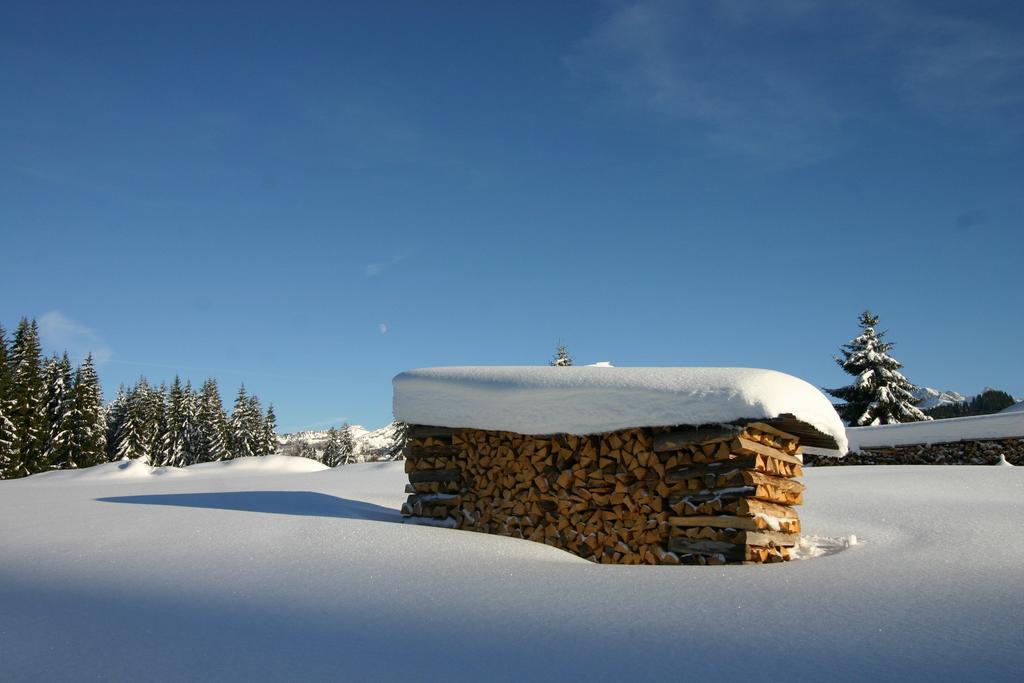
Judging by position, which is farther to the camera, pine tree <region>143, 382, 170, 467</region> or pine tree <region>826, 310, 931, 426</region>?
pine tree <region>143, 382, 170, 467</region>

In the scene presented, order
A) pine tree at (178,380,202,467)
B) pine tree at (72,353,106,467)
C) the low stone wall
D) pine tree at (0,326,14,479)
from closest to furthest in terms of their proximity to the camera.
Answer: the low stone wall < pine tree at (0,326,14,479) < pine tree at (72,353,106,467) < pine tree at (178,380,202,467)

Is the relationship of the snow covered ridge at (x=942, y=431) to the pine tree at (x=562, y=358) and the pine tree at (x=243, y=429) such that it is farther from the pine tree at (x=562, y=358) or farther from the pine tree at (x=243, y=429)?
the pine tree at (x=243, y=429)

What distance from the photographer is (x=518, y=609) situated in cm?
436

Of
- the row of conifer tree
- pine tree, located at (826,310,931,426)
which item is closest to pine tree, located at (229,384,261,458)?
the row of conifer tree

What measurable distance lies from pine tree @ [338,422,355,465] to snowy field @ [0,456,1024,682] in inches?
1849

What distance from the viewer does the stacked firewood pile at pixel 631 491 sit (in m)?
6.43

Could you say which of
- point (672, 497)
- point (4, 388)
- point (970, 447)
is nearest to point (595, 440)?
point (672, 497)

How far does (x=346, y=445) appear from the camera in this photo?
54312mm

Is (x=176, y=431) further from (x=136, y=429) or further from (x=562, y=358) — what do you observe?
(x=562, y=358)

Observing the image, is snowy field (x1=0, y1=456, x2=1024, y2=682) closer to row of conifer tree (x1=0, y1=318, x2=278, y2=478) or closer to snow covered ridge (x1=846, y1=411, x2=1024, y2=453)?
snow covered ridge (x1=846, y1=411, x2=1024, y2=453)

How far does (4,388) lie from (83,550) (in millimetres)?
35985

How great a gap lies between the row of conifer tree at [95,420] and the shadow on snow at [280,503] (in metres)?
21.1

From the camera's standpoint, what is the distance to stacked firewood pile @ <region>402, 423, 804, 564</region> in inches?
253

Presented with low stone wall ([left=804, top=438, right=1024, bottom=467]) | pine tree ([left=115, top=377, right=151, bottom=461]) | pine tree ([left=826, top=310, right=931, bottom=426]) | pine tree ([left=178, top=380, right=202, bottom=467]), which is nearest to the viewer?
low stone wall ([left=804, top=438, right=1024, bottom=467])
